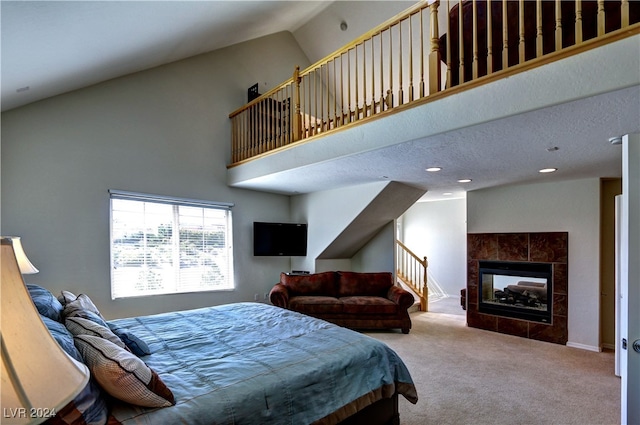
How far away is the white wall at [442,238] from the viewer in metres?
7.27

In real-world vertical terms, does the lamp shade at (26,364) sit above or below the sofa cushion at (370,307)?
above

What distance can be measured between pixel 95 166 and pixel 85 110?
68 cm

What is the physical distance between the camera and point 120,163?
4.05 metres

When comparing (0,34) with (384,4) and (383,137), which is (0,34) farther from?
(384,4)

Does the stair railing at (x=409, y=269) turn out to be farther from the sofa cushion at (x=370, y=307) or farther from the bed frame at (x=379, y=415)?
the bed frame at (x=379, y=415)

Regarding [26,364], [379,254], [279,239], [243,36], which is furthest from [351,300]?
[243,36]

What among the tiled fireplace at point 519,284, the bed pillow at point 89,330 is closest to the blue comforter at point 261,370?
the bed pillow at point 89,330

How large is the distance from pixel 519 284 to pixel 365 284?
2.29 metres

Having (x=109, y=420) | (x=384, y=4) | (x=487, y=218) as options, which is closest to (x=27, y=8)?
(x=109, y=420)

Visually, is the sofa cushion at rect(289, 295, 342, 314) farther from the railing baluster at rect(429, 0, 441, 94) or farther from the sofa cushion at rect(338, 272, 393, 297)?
the railing baluster at rect(429, 0, 441, 94)

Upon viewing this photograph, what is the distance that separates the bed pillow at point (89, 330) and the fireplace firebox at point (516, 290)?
493 centimetres

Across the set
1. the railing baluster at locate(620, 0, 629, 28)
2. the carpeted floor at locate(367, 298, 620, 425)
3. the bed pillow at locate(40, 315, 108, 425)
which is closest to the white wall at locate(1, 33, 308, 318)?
the bed pillow at locate(40, 315, 108, 425)

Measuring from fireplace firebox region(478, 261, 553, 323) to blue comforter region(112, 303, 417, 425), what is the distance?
3.27 m

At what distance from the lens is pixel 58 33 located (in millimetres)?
2074
